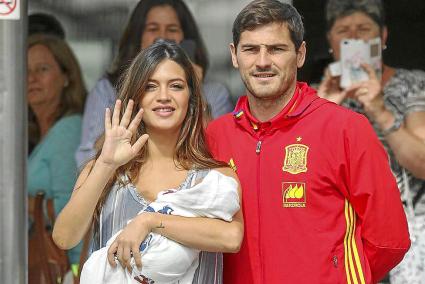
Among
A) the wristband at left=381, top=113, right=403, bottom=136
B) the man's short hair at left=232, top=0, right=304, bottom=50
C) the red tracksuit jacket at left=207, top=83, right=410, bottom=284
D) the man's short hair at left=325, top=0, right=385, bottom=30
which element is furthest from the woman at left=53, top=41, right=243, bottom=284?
the man's short hair at left=325, top=0, right=385, bottom=30

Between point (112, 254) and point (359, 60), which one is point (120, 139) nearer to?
point (112, 254)

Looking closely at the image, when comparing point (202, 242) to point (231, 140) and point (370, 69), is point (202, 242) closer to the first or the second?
point (231, 140)

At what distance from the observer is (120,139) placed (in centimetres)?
355

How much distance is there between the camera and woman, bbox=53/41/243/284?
348cm

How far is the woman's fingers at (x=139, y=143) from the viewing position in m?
3.54

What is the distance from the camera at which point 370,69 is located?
536cm

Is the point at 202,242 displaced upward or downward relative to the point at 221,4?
downward

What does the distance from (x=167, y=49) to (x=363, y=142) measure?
78 centimetres

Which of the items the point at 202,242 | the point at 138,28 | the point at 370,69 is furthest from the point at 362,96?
the point at 202,242

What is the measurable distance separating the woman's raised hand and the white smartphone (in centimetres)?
201

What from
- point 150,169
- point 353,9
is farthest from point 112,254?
point 353,9

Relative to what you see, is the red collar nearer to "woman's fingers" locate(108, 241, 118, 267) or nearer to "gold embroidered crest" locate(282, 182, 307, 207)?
"gold embroidered crest" locate(282, 182, 307, 207)

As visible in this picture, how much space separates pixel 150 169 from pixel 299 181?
53cm

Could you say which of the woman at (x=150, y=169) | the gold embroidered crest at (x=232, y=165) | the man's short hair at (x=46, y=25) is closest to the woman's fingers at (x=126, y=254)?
the woman at (x=150, y=169)
